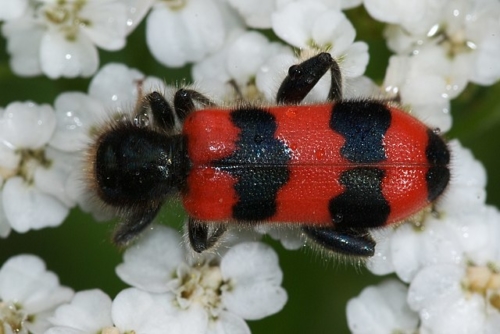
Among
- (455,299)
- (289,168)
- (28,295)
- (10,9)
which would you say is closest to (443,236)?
(455,299)

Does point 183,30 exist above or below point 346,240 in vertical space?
above

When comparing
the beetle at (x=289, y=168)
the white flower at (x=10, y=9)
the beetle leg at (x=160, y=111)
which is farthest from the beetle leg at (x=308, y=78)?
the white flower at (x=10, y=9)

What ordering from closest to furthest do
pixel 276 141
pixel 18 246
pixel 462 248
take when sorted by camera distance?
pixel 276 141, pixel 462 248, pixel 18 246

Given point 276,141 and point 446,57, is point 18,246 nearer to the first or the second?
point 276,141

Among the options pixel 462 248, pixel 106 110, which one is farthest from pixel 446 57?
pixel 106 110

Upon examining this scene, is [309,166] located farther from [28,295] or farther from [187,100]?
[28,295]

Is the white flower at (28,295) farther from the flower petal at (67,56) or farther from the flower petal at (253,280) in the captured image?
the flower petal at (67,56)
